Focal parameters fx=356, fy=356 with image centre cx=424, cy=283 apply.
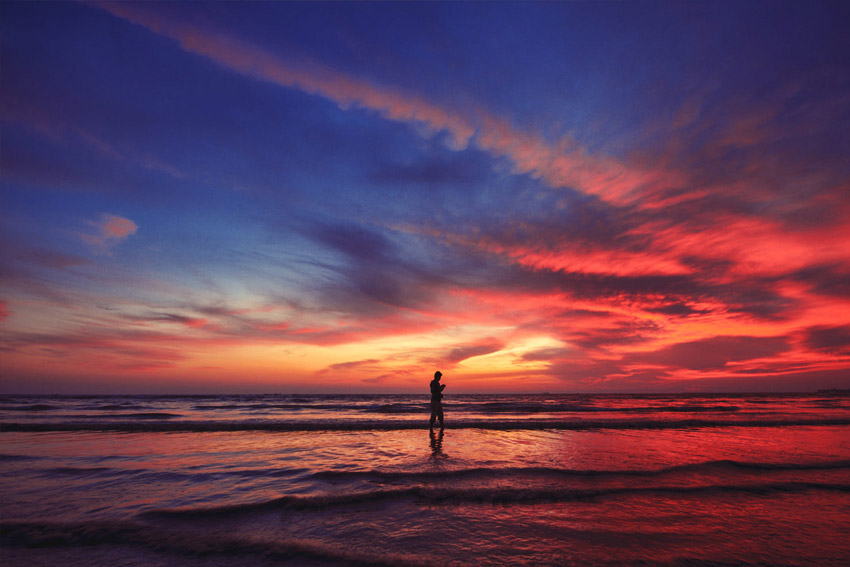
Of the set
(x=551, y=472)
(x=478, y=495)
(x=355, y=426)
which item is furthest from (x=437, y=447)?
(x=355, y=426)

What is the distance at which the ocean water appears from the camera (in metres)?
5.39

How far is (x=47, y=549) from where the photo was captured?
18.6 ft

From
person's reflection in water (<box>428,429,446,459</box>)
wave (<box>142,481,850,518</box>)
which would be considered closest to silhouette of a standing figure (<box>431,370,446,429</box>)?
person's reflection in water (<box>428,429,446,459</box>)

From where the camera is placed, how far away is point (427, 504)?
7.49m

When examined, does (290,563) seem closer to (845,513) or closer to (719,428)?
(845,513)

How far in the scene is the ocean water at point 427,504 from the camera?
539cm

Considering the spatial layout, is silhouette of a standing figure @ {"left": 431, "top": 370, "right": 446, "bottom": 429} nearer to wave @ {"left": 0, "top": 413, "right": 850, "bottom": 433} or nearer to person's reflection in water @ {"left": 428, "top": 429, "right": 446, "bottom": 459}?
person's reflection in water @ {"left": 428, "top": 429, "right": 446, "bottom": 459}

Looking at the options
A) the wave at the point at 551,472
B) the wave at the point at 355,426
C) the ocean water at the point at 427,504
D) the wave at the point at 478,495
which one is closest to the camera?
the ocean water at the point at 427,504

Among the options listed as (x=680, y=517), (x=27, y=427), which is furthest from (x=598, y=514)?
(x=27, y=427)

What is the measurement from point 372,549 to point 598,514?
441 centimetres

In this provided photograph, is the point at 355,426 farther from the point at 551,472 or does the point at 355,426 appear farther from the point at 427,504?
the point at 427,504

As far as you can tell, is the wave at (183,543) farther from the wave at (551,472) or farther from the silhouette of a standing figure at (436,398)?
the silhouette of a standing figure at (436,398)

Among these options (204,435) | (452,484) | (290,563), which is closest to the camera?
(290,563)

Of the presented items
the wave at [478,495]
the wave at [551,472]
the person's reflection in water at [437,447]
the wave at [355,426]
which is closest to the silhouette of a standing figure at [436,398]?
the person's reflection in water at [437,447]
